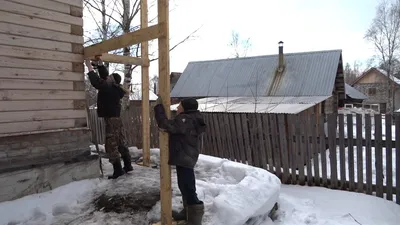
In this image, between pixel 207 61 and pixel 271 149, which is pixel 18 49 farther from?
pixel 207 61

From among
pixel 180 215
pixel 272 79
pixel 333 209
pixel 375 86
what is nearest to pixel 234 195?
pixel 180 215

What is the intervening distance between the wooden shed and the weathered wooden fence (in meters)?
3.70

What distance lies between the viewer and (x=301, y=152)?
650cm

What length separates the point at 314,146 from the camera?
20.8 feet

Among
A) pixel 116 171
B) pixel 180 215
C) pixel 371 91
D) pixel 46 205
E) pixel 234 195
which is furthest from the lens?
pixel 371 91

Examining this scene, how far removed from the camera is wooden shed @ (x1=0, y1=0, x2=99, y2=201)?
3844 mm

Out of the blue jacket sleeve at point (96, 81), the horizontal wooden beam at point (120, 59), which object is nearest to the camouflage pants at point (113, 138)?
the blue jacket sleeve at point (96, 81)

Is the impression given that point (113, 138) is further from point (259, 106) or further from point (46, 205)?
point (259, 106)

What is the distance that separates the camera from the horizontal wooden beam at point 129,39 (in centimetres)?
319

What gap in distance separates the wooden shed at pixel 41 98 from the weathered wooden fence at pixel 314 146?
3701mm

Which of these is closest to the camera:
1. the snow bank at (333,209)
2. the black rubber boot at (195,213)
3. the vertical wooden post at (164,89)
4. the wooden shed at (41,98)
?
the vertical wooden post at (164,89)

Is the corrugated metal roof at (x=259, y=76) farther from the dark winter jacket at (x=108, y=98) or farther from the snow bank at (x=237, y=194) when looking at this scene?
the dark winter jacket at (x=108, y=98)

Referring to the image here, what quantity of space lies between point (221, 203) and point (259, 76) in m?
17.1

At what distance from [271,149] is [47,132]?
4662 mm
